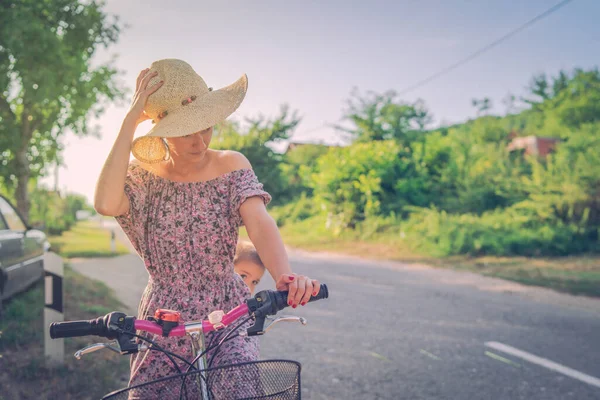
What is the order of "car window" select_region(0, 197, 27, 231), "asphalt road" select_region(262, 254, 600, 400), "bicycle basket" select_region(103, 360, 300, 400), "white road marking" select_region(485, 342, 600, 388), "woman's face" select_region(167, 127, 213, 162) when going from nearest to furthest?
"bicycle basket" select_region(103, 360, 300, 400) < "woman's face" select_region(167, 127, 213, 162) < "asphalt road" select_region(262, 254, 600, 400) < "white road marking" select_region(485, 342, 600, 388) < "car window" select_region(0, 197, 27, 231)

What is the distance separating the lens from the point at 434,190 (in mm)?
19031

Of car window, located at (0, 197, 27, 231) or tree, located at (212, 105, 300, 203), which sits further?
tree, located at (212, 105, 300, 203)

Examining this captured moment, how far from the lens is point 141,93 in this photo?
2002mm

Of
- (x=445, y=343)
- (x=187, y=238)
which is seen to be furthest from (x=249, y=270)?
(x=445, y=343)

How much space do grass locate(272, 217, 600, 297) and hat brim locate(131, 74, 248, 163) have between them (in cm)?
865

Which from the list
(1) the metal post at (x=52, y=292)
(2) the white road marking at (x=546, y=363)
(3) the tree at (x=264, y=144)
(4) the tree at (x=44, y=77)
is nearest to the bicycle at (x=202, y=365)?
(1) the metal post at (x=52, y=292)

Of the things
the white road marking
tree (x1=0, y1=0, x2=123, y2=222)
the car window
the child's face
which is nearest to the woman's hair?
the child's face

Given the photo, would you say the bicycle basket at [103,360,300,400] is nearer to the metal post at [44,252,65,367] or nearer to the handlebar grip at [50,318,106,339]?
the handlebar grip at [50,318,106,339]

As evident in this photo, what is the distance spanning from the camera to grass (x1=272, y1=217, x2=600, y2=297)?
32.8 feet

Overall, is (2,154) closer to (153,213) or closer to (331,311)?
(331,311)

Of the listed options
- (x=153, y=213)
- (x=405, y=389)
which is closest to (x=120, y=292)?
(x=405, y=389)

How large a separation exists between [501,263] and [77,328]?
1186 centimetres

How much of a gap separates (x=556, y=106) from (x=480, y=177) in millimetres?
28788

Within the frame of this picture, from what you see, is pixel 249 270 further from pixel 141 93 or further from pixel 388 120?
pixel 388 120
